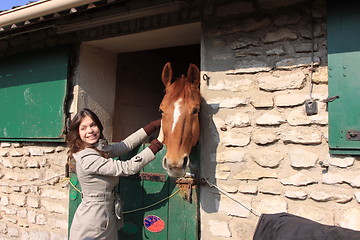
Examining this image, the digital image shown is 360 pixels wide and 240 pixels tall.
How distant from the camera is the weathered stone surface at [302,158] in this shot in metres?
2.39

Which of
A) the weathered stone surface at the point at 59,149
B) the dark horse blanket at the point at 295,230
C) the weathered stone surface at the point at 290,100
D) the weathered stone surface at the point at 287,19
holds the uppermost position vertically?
the weathered stone surface at the point at 287,19

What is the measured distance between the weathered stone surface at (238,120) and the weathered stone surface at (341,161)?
74 centimetres

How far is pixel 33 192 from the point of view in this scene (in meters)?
3.93

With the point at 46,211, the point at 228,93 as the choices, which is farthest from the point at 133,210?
the point at 228,93

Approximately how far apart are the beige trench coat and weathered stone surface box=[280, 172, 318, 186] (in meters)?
1.16

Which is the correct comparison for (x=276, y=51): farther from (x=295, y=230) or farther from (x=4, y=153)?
(x=4, y=153)

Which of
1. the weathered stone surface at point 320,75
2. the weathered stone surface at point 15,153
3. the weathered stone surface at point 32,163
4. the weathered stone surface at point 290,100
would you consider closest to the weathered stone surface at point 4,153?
the weathered stone surface at point 15,153

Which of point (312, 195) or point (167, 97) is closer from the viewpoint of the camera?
point (312, 195)

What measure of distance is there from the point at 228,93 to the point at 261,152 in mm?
638

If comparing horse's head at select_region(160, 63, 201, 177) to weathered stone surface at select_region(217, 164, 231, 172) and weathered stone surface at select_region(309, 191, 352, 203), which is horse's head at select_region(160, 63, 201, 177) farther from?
weathered stone surface at select_region(309, 191, 352, 203)

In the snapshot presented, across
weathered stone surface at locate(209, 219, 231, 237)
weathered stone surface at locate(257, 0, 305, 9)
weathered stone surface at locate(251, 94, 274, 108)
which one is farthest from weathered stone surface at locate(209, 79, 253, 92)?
weathered stone surface at locate(209, 219, 231, 237)

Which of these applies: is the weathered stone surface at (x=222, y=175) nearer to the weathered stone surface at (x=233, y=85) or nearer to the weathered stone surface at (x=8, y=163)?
the weathered stone surface at (x=233, y=85)

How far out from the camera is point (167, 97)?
255 cm

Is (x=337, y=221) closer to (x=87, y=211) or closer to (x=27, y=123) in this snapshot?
(x=87, y=211)
